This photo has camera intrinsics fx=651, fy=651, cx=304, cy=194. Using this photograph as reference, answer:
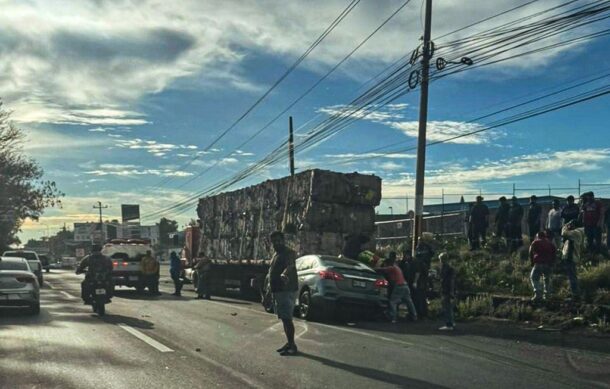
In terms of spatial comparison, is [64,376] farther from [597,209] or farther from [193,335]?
[597,209]

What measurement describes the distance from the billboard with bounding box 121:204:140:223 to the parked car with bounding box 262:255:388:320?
98850 millimetres

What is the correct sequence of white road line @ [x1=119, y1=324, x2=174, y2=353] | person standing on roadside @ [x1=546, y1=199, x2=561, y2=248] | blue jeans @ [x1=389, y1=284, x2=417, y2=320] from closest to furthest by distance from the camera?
white road line @ [x1=119, y1=324, x2=174, y2=353] → blue jeans @ [x1=389, y1=284, x2=417, y2=320] → person standing on roadside @ [x1=546, y1=199, x2=561, y2=248]

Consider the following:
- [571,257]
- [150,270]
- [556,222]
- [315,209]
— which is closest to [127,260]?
[150,270]

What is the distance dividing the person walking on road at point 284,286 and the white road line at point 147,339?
1.87 m

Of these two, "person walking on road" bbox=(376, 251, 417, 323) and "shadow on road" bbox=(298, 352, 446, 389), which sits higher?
"person walking on road" bbox=(376, 251, 417, 323)

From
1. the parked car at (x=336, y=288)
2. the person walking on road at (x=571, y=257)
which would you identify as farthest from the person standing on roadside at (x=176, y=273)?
the person walking on road at (x=571, y=257)

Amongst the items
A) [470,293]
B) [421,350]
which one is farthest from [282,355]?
[470,293]

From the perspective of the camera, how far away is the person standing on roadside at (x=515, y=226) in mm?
18906

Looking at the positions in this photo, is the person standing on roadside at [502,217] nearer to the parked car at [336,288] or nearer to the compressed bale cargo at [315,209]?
the compressed bale cargo at [315,209]

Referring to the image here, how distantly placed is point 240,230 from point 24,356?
531 inches

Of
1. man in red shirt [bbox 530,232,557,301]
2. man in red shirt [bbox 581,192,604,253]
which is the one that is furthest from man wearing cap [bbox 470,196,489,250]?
man in red shirt [bbox 530,232,557,301]

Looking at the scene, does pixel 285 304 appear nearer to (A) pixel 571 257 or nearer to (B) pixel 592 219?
(A) pixel 571 257

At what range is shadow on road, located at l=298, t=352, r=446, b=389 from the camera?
300 inches

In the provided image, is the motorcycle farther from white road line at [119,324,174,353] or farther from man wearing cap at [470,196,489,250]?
man wearing cap at [470,196,489,250]
